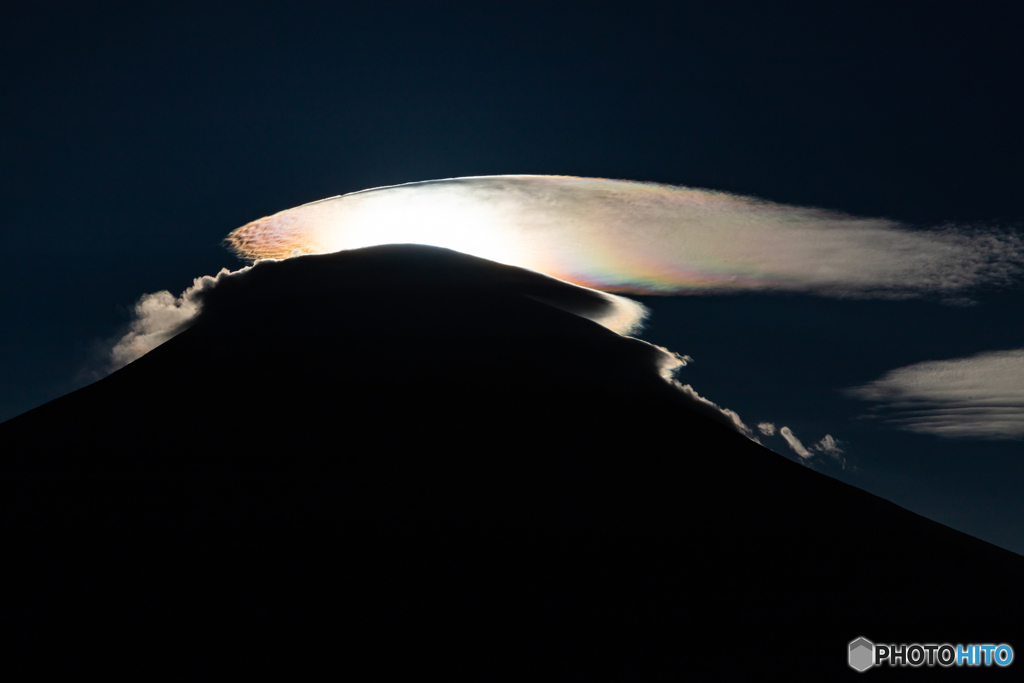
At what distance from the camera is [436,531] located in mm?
45531

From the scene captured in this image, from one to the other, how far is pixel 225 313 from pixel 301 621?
69.9 metres

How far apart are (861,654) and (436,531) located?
2751 cm

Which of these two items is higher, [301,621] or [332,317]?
[332,317]

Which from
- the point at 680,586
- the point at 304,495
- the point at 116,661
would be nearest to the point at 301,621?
the point at 116,661

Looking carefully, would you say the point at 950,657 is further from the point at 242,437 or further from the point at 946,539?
the point at 242,437

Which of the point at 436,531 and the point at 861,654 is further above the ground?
the point at 436,531

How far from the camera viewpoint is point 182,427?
61.2 m

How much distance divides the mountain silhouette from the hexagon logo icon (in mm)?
992

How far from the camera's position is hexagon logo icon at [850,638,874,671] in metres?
33.2

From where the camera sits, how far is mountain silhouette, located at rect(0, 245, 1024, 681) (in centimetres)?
3291

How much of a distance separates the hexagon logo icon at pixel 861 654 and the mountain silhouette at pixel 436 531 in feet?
3.25

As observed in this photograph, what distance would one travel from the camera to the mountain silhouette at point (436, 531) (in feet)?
108

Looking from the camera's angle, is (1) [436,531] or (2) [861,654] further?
(1) [436,531]

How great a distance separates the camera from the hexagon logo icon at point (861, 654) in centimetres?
3319
